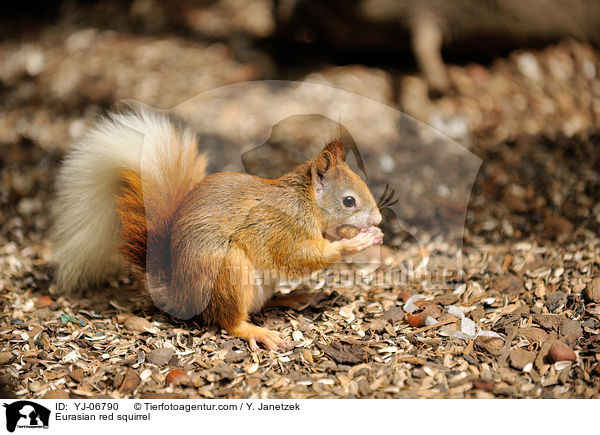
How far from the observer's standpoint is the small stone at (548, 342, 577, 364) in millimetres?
1494

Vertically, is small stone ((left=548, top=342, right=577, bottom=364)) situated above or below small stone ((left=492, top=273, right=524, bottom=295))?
below

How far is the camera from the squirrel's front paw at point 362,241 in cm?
153

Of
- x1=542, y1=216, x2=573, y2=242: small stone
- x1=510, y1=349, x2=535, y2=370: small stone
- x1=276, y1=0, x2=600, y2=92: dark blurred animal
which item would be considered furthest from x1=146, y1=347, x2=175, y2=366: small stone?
x1=276, y1=0, x2=600, y2=92: dark blurred animal

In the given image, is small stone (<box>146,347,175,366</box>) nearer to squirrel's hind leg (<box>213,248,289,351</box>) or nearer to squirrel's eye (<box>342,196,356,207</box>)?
squirrel's hind leg (<box>213,248,289,351</box>)

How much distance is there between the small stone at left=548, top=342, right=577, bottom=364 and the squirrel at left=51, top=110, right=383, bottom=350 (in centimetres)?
58

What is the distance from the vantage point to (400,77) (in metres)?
2.88

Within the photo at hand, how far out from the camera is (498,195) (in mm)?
2529

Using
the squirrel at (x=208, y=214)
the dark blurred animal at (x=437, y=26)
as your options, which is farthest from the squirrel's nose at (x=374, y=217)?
the dark blurred animal at (x=437, y=26)

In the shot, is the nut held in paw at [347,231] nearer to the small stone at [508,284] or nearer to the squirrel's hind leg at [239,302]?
the squirrel's hind leg at [239,302]

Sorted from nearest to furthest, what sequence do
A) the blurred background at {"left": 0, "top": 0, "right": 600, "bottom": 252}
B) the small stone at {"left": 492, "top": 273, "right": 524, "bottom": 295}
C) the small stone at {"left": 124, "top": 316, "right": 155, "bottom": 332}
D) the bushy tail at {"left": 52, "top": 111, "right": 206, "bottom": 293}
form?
the bushy tail at {"left": 52, "top": 111, "right": 206, "bottom": 293} → the small stone at {"left": 124, "top": 316, "right": 155, "bottom": 332} → the small stone at {"left": 492, "top": 273, "right": 524, "bottom": 295} → the blurred background at {"left": 0, "top": 0, "right": 600, "bottom": 252}

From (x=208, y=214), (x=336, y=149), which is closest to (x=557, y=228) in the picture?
(x=336, y=149)

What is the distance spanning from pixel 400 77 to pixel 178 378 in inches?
79.9

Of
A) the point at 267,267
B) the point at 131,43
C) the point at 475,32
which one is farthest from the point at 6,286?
the point at 475,32

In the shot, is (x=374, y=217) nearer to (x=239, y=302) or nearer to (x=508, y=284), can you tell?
(x=239, y=302)
